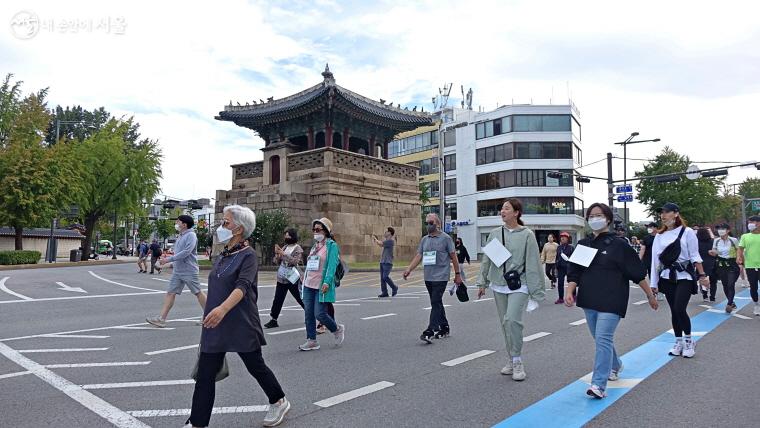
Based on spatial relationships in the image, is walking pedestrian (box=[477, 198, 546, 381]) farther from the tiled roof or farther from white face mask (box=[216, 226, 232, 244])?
the tiled roof

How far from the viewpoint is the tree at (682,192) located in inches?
1630

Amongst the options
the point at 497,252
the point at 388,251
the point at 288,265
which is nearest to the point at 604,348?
the point at 497,252

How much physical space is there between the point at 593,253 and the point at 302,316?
633 centimetres

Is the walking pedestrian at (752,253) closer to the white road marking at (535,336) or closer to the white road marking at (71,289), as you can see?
the white road marking at (535,336)

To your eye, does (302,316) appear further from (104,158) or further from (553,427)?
(104,158)

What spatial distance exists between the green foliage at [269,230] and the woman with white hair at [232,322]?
19.0 m

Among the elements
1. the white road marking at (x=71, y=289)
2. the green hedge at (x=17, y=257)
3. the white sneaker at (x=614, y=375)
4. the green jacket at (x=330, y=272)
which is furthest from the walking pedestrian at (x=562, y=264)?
the green hedge at (x=17, y=257)

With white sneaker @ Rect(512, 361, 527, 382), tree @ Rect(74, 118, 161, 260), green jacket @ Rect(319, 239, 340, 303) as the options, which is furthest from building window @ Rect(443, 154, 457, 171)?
white sneaker @ Rect(512, 361, 527, 382)

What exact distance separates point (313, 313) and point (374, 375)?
1.63 m

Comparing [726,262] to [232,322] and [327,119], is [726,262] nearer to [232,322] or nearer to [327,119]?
[232,322]

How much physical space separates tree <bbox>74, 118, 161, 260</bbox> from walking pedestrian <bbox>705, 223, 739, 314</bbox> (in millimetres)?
34165

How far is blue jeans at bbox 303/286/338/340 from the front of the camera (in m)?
6.59

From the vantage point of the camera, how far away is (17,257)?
89.6 ft

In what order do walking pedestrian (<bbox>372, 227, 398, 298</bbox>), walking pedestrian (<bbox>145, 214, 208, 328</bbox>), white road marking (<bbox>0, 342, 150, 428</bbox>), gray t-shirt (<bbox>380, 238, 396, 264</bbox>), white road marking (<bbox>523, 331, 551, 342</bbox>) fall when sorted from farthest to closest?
gray t-shirt (<bbox>380, 238, 396, 264</bbox>) → walking pedestrian (<bbox>372, 227, 398, 298</bbox>) → walking pedestrian (<bbox>145, 214, 208, 328</bbox>) → white road marking (<bbox>523, 331, 551, 342</bbox>) → white road marking (<bbox>0, 342, 150, 428</bbox>)
